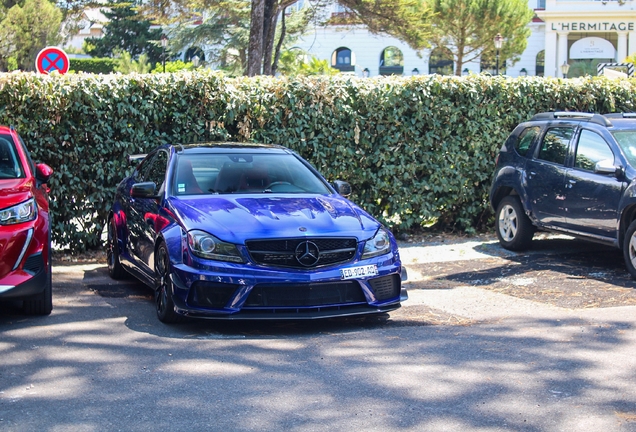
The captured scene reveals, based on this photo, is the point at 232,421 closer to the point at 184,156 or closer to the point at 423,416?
the point at 423,416

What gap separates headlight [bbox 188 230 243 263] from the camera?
22.7 feet

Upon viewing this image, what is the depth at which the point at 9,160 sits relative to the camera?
8.02m

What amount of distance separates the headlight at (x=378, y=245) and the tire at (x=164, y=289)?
1.57m

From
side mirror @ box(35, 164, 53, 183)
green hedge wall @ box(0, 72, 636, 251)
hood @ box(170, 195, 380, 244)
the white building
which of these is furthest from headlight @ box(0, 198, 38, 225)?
the white building

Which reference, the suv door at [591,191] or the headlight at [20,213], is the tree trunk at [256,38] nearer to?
the suv door at [591,191]

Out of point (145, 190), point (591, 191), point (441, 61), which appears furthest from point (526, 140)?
point (441, 61)

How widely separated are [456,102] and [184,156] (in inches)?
222

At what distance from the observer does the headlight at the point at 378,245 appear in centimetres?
727

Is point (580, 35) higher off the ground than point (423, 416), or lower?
higher

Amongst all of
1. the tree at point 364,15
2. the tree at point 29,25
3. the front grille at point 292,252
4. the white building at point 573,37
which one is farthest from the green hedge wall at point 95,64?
the front grille at point 292,252

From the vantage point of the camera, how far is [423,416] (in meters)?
4.96

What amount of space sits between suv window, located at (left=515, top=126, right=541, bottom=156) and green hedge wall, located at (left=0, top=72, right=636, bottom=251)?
123 cm

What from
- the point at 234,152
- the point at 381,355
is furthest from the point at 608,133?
the point at 381,355

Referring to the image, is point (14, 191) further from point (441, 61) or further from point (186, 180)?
point (441, 61)
